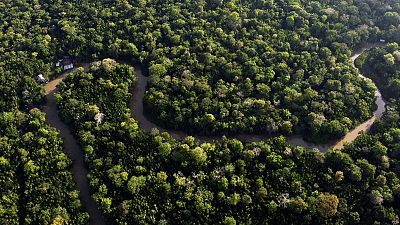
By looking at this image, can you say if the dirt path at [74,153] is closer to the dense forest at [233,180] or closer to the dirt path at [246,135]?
the dense forest at [233,180]

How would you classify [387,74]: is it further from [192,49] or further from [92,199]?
[92,199]

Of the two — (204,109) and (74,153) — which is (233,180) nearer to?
(204,109)

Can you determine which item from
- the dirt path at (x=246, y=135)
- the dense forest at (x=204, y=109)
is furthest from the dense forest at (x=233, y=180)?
the dirt path at (x=246, y=135)

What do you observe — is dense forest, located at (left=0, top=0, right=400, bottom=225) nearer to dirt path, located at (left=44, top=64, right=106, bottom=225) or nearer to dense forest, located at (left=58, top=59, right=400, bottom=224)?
dense forest, located at (left=58, top=59, right=400, bottom=224)

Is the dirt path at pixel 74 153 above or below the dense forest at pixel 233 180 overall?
below

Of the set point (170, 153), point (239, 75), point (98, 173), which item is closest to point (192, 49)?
point (239, 75)

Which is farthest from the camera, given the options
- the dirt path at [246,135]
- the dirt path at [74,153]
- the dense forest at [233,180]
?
the dirt path at [246,135]
